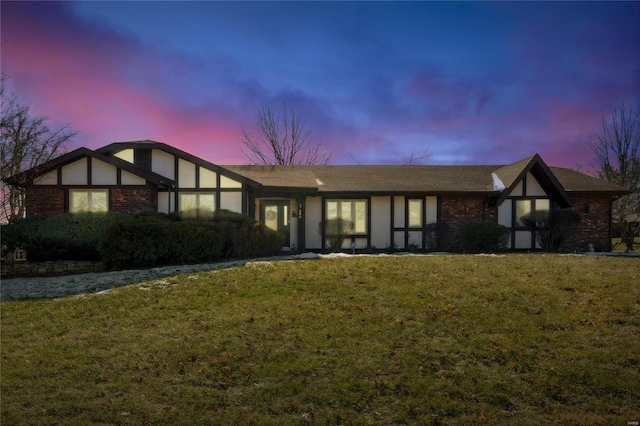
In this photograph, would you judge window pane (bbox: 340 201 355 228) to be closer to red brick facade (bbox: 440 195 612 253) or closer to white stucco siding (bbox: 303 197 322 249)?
white stucco siding (bbox: 303 197 322 249)

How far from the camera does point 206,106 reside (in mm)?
15945

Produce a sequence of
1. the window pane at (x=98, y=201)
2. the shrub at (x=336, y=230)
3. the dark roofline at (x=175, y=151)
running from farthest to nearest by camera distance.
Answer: the shrub at (x=336, y=230), the dark roofline at (x=175, y=151), the window pane at (x=98, y=201)

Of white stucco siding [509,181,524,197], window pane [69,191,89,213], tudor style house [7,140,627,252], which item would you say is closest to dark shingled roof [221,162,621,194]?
tudor style house [7,140,627,252]

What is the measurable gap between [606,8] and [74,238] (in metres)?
17.5

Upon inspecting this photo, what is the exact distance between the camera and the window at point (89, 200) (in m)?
15.2

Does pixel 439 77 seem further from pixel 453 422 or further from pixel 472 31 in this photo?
pixel 453 422

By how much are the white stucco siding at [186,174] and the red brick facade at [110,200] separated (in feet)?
3.94

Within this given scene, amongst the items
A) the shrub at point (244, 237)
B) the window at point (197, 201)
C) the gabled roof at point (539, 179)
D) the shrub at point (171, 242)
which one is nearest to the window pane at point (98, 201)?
the window at point (197, 201)

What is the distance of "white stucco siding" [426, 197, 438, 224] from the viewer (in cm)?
1816

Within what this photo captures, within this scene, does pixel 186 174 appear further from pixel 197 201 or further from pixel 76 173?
pixel 76 173

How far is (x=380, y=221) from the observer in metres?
18.2

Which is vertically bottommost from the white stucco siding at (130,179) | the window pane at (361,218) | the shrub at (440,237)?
the shrub at (440,237)

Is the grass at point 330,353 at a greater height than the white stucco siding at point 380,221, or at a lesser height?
lesser

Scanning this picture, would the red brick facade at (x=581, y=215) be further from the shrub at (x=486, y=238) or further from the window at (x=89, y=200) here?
the window at (x=89, y=200)
